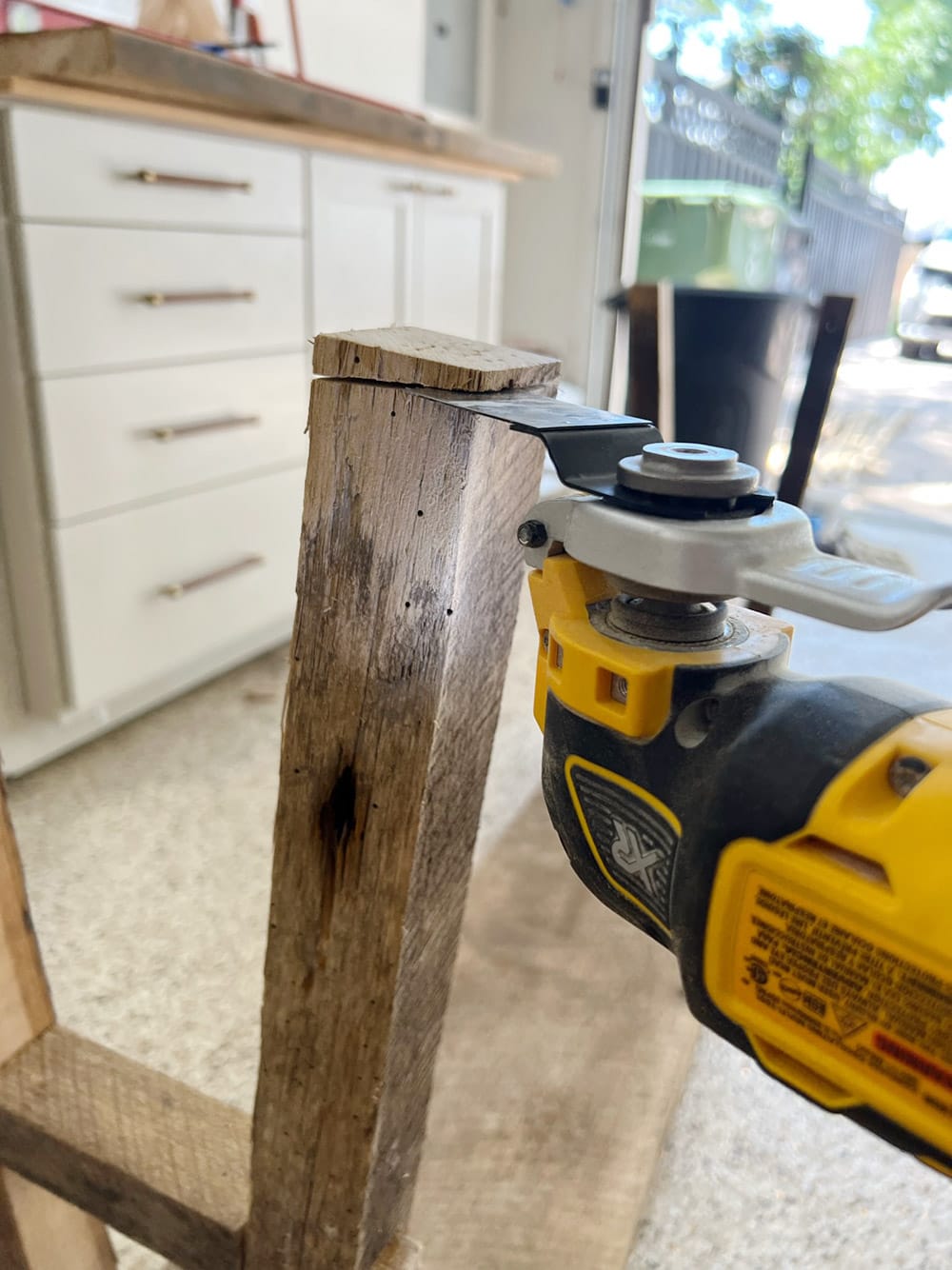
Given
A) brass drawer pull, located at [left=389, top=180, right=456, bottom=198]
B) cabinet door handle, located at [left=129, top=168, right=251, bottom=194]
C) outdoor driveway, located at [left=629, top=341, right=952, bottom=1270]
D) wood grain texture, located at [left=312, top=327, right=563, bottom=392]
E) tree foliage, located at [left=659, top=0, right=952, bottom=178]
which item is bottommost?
outdoor driveway, located at [left=629, top=341, right=952, bottom=1270]

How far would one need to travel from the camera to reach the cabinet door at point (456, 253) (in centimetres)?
190

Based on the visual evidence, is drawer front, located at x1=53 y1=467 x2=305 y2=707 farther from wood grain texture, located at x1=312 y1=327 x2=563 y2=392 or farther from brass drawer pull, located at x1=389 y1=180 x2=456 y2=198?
wood grain texture, located at x1=312 y1=327 x2=563 y2=392

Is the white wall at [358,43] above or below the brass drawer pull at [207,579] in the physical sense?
above

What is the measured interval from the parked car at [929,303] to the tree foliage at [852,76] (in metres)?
0.47

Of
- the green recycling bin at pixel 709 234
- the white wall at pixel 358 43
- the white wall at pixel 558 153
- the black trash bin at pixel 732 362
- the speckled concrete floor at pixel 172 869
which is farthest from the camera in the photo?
the green recycling bin at pixel 709 234

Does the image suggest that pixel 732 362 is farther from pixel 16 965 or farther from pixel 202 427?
pixel 16 965

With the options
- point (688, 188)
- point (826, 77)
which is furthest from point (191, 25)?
point (826, 77)

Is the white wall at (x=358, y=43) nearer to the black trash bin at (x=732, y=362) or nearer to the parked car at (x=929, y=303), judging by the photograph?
the black trash bin at (x=732, y=362)

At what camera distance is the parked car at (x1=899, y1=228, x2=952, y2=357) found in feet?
13.6

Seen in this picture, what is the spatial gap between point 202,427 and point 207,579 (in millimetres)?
244

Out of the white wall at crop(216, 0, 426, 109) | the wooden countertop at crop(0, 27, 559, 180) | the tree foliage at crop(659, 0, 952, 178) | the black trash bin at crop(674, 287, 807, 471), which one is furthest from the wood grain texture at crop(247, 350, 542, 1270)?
the tree foliage at crop(659, 0, 952, 178)

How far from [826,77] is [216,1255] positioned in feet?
14.6

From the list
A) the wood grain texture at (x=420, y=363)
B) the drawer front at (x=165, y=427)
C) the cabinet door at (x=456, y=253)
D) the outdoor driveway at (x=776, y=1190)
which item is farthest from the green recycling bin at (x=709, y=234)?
the wood grain texture at (x=420, y=363)

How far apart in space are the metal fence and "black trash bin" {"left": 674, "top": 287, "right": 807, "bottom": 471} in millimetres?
1269
